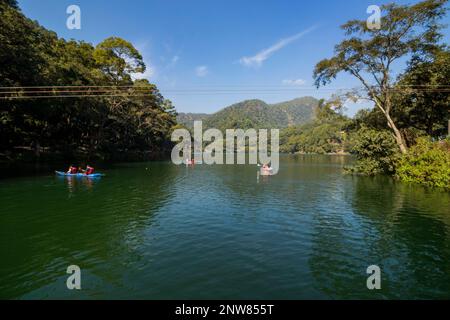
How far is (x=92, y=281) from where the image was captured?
33.6 feet

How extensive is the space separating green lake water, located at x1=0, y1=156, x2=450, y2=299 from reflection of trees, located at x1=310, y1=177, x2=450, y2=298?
5 cm

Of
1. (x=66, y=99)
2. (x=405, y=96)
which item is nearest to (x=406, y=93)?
(x=405, y=96)

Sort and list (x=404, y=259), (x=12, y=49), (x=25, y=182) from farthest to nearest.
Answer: (x=12, y=49)
(x=25, y=182)
(x=404, y=259)

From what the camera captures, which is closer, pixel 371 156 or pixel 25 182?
pixel 25 182

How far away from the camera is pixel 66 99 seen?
5047cm

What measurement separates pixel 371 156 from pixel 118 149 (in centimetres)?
6922

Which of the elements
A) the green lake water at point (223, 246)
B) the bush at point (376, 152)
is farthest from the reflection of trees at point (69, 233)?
the bush at point (376, 152)

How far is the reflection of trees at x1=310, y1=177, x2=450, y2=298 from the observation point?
9953mm

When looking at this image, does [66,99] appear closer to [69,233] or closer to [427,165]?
[69,233]

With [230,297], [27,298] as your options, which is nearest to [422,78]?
[230,297]

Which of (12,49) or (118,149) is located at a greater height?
(12,49)

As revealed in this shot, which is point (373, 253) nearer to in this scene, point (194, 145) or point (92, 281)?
point (92, 281)

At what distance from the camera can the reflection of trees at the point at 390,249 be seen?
995cm

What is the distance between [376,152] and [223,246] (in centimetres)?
3501
